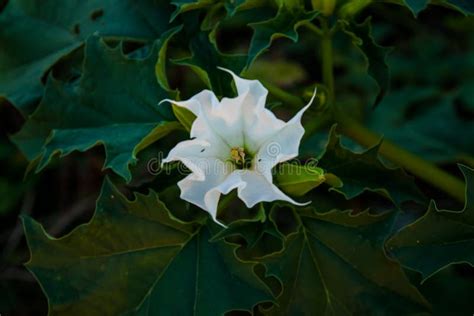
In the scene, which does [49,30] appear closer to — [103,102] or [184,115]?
[103,102]

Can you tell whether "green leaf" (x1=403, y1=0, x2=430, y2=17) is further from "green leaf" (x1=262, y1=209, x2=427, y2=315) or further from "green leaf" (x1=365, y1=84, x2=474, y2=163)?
"green leaf" (x1=365, y1=84, x2=474, y2=163)

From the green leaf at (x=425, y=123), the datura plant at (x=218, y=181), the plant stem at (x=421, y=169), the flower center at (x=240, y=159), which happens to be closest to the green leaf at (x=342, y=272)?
the datura plant at (x=218, y=181)

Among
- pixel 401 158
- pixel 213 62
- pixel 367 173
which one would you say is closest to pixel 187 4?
pixel 213 62

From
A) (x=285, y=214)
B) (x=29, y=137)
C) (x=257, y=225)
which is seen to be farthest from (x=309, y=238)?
(x=285, y=214)

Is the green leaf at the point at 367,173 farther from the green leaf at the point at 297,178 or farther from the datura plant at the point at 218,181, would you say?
the green leaf at the point at 297,178

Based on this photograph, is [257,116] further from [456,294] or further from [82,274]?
[456,294]

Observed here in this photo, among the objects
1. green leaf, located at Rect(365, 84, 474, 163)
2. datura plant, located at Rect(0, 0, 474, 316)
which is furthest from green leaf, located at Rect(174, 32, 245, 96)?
green leaf, located at Rect(365, 84, 474, 163)
